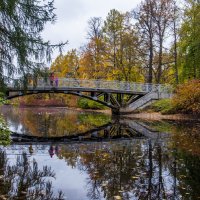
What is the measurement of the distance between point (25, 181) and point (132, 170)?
2526 millimetres

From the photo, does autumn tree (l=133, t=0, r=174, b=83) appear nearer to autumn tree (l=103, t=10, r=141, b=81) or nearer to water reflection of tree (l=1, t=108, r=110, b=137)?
autumn tree (l=103, t=10, r=141, b=81)

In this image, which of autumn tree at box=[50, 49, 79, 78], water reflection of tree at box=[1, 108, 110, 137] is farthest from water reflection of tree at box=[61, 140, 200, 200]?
autumn tree at box=[50, 49, 79, 78]

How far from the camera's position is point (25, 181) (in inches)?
265

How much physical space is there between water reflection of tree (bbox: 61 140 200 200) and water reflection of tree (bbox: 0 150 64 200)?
0.83m

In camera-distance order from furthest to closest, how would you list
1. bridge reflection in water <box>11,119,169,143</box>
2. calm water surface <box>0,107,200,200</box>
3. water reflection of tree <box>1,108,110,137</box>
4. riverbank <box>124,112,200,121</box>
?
1. riverbank <box>124,112,200,121</box>
2. water reflection of tree <box>1,108,110,137</box>
3. bridge reflection in water <box>11,119,169,143</box>
4. calm water surface <box>0,107,200,200</box>

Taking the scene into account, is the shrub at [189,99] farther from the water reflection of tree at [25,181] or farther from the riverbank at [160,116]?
the water reflection of tree at [25,181]

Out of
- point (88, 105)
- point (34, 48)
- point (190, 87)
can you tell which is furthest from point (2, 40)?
point (88, 105)

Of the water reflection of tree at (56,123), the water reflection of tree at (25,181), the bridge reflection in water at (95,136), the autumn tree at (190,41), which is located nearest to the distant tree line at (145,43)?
the autumn tree at (190,41)

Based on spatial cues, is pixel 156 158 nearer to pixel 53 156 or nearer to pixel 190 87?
pixel 53 156

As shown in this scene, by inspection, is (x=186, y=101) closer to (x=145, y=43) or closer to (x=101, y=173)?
(x=145, y=43)

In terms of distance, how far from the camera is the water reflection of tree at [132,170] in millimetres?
6164

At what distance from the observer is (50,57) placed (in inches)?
467

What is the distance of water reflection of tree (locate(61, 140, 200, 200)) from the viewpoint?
20.2 feet

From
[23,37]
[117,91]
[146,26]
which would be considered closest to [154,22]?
[146,26]
